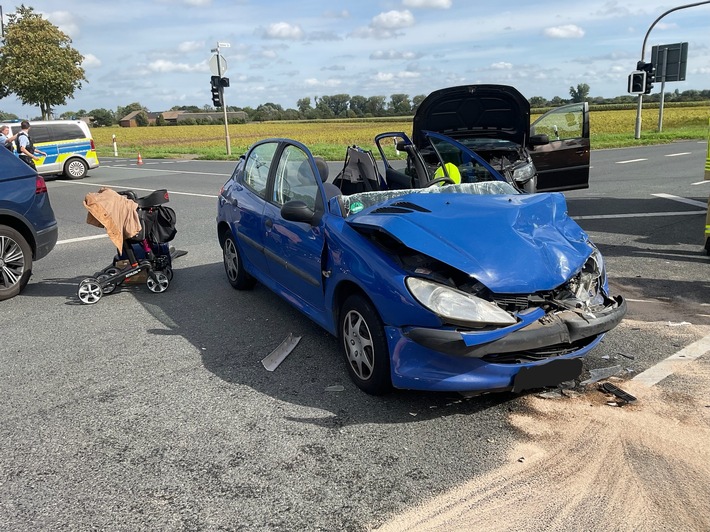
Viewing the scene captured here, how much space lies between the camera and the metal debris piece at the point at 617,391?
11.9ft

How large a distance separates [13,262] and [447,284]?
5.24m

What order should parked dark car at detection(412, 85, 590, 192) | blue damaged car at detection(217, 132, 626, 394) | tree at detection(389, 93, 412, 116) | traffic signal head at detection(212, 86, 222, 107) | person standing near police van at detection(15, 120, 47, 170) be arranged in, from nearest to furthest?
1. blue damaged car at detection(217, 132, 626, 394)
2. parked dark car at detection(412, 85, 590, 192)
3. person standing near police van at detection(15, 120, 47, 170)
4. traffic signal head at detection(212, 86, 222, 107)
5. tree at detection(389, 93, 412, 116)

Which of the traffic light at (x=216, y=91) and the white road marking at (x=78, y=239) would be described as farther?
the traffic light at (x=216, y=91)

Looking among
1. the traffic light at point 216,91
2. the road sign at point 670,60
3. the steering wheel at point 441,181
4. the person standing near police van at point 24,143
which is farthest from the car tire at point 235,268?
the road sign at point 670,60

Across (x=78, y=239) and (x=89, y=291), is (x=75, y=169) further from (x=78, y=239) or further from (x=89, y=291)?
(x=89, y=291)

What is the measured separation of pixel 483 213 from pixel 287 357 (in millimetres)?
1798

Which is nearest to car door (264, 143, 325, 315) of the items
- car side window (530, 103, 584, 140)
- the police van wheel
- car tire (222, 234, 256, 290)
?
car tire (222, 234, 256, 290)

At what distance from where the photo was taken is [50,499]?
2877 mm

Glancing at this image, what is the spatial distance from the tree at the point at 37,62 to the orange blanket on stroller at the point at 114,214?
3499 cm

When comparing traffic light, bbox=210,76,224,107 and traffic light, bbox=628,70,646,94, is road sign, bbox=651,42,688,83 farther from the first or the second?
traffic light, bbox=210,76,224,107

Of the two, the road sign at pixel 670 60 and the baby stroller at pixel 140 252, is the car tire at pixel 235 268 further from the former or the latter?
the road sign at pixel 670 60

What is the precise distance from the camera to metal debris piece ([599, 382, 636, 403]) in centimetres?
362

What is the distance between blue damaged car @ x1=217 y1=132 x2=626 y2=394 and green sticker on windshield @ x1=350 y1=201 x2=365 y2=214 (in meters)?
0.01

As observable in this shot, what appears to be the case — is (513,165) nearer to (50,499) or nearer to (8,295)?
(8,295)
